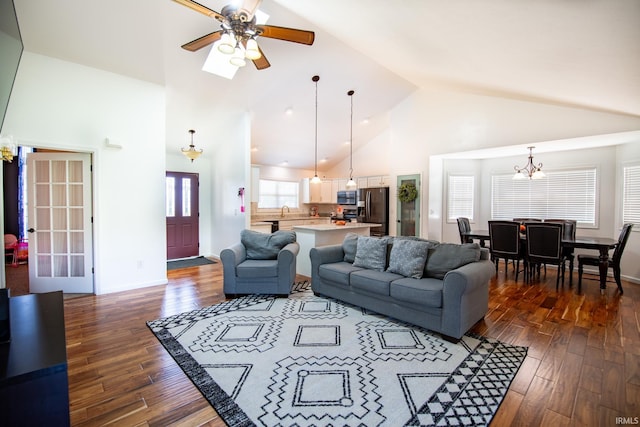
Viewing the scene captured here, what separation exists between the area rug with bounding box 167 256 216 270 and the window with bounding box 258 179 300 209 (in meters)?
2.18

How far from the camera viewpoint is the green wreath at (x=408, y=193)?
671cm

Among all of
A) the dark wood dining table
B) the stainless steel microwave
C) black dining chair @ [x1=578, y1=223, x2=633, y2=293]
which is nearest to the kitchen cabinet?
the stainless steel microwave

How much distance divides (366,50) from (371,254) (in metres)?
3.08

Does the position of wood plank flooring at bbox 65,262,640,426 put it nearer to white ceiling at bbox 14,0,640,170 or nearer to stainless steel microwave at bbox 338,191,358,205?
white ceiling at bbox 14,0,640,170

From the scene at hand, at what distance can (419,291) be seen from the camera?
2830 mm

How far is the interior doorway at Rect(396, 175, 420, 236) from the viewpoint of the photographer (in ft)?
22.1

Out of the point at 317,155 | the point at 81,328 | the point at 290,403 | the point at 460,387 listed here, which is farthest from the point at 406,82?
the point at 81,328

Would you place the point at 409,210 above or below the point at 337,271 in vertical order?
above

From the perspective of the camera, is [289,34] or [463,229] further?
[463,229]

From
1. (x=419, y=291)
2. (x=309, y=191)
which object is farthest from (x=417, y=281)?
(x=309, y=191)

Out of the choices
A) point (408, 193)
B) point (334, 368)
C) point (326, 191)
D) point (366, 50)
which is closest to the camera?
point (334, 368)

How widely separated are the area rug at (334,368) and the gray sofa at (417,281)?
0.62 ft

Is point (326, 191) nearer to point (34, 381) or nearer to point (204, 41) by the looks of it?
point (204, 41)

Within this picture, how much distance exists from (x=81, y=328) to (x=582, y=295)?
6269mm
